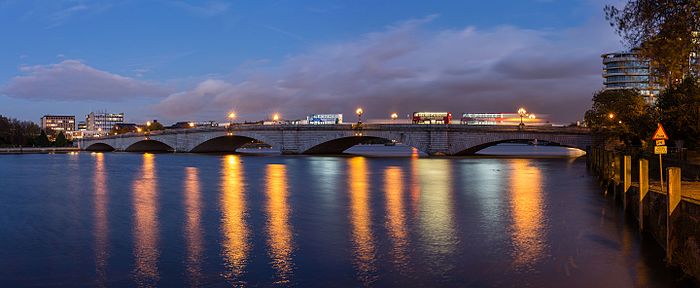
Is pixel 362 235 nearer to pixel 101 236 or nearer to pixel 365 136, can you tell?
pixel 101 236

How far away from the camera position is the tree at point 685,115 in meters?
34.3

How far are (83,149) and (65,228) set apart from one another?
483 feet

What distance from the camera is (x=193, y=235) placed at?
1927 centimetres

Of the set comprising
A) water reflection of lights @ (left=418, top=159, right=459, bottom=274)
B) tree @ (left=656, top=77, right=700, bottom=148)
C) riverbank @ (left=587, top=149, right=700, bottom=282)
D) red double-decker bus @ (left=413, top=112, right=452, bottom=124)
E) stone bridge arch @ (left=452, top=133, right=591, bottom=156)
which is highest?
red double-decker bus @ (left=413, top=112, right=452, bottom=124)

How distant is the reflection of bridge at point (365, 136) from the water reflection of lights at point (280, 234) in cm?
5109

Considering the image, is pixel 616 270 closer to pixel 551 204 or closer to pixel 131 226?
pixel 551 204

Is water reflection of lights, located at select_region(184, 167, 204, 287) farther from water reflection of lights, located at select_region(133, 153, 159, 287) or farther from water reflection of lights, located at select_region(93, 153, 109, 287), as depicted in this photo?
water reflection of lights, located at select_region(93, 153, 109, 287)

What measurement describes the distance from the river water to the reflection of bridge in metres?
45.6

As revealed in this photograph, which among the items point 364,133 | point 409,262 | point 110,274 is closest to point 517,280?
point 409,262

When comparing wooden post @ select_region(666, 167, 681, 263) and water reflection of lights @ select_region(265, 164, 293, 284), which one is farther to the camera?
water reflection of lights @ select_region(265, 164, 293, 284)

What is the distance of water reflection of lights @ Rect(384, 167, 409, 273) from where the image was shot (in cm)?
1566

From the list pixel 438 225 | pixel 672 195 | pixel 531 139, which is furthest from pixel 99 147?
pixel 672 195

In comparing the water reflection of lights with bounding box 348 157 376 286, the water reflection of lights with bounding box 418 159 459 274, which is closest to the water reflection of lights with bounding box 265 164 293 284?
the water reflection of lights with bounding box 348 157 376 286

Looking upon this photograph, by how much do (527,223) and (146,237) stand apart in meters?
13.1
